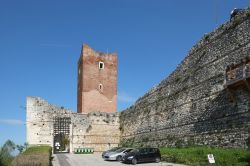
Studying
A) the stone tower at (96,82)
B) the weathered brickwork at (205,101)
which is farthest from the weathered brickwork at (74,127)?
the weathered brickwork at (205,101)

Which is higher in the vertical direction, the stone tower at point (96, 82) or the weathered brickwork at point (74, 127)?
the stone tower at point (96, 82)

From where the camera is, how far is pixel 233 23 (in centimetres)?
2211

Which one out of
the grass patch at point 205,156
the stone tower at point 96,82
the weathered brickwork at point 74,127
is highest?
the stone tower at point 96,82

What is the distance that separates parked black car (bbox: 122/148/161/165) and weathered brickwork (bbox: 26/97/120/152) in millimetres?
16185

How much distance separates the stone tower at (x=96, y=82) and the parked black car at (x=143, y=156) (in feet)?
78.8

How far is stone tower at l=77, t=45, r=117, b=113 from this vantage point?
49.0 meters

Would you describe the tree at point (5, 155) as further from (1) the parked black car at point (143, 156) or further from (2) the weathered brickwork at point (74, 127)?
(2) the weathered brickwork at point (74, 127)

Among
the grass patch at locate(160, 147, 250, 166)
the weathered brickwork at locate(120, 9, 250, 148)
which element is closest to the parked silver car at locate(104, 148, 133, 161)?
the weathered brickwork at locate(120, 9, 250, 148)

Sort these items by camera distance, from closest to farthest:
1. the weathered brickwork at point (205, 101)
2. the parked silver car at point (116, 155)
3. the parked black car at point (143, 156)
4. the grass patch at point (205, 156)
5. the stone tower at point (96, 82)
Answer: the grass patch at point (205, 156) < the weathered brickwork at point (205, 101) < the parked black car at point (143, 156) < the parked silver car at point (116, 155) < the stone tower at point (96, 82)

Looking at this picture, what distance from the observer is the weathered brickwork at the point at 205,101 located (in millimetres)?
20109

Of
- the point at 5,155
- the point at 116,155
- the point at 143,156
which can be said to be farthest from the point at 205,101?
the point at 5,155

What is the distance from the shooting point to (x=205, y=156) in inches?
774

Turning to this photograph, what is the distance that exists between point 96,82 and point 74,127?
10487 millimetres

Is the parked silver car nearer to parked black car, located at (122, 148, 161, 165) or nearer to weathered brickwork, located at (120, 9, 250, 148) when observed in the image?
parked black car, located at (122, 148, 161, 165)
